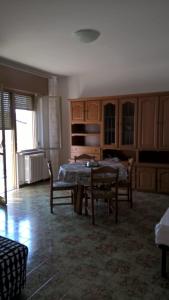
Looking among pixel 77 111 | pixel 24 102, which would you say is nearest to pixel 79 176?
pixel 77 111

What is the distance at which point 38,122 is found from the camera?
584cm

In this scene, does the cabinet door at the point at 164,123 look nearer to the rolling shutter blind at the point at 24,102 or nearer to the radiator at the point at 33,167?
the radiator at the point at 33,167

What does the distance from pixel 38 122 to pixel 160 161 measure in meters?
2.90

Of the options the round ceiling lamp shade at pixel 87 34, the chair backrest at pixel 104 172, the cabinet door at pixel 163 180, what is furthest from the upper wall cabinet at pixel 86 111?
the chair backrest at pixel 104 172

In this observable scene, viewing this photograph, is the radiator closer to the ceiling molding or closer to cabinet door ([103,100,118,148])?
cabinet door ([103,100,118,148])

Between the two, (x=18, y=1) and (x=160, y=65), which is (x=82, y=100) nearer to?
(x=160, y=65)

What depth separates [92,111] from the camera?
5301 millimetres

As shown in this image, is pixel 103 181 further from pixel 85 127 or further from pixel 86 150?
pixel 85 127

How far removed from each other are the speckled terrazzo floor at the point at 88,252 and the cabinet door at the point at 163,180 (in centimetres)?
50

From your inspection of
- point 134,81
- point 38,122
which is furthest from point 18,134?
point 134,81

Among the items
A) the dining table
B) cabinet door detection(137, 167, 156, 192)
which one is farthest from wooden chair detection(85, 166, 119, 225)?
cabinet door detection(137, 167, 156, 192)

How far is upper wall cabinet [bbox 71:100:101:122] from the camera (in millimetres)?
5238

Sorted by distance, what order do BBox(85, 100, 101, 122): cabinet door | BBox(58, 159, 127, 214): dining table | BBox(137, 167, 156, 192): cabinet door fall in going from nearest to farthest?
BBox(58, 159, 127, 214): dining table → BBox(137, 167, 156, 192): cabinet door → BBox(85, 100, 101, 122): cabinet door

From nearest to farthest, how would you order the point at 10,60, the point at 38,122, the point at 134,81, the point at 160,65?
1. the point at 10,60
2. the point at 160,65
3. the point at 134,81
4. the point at 38,122
